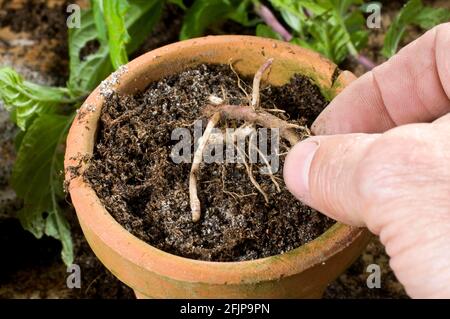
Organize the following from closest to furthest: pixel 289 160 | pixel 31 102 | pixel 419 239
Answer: pixel 419 239 < pixel 289 160 < pixel 31 102

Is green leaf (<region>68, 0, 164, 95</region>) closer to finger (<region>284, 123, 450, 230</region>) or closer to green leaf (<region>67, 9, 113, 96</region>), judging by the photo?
green leaf (<region>67, 9, 113, 96</region>)

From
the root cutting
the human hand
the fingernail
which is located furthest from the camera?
the root cutting

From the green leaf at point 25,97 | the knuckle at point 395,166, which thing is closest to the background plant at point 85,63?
the green leaf at point 25,97

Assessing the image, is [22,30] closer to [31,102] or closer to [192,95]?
[31,102]

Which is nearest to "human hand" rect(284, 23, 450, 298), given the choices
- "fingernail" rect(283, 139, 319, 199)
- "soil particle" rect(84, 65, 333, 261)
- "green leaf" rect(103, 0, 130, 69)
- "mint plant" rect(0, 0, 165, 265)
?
"fingernail" rect(283, 139, 319, 199)

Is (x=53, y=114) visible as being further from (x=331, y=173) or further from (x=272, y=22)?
(x=331, y=173)

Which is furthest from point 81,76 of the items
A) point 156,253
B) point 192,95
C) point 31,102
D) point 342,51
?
point 156,253
